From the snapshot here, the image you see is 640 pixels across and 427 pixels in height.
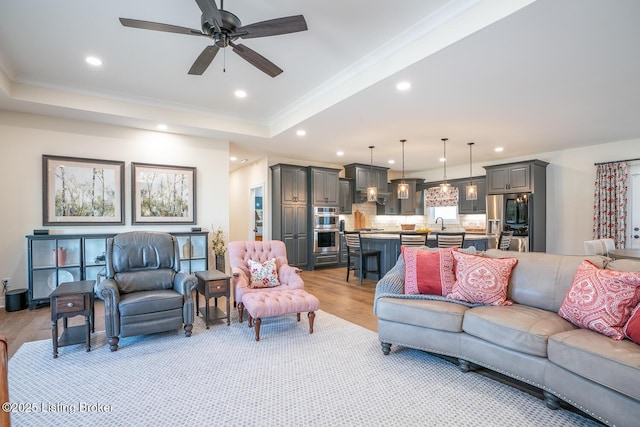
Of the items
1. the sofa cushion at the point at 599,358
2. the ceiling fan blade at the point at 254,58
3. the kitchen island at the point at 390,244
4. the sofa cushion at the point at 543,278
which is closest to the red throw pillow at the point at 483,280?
the sofa cushion at the point at 543,278

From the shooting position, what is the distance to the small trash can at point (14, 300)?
164 inches

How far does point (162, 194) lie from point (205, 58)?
3240mm

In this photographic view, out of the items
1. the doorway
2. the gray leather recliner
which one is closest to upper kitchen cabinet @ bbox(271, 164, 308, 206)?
the doorway

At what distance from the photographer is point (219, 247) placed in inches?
225

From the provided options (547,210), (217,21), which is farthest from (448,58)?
(547,210)

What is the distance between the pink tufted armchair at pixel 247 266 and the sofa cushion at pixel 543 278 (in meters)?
2.19

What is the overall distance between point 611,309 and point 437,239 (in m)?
3.43

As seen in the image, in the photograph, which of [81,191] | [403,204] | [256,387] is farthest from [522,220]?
[81,191]

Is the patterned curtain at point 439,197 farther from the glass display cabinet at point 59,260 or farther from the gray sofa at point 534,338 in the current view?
the glass display cabinet at point 59,260

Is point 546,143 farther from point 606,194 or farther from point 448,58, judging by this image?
point 448,58

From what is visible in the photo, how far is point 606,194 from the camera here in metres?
5.91

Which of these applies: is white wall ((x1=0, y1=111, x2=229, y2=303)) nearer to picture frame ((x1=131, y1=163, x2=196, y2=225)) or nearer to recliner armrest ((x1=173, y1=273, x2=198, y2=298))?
picture frame ((x1=131, y1=163, x2=196, y2=225))

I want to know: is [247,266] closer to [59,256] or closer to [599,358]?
[59,256]

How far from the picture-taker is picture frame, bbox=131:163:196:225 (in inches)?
202
